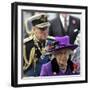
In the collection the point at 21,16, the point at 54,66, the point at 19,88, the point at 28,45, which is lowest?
the point at 19,88

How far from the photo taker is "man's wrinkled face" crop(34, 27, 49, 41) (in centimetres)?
192

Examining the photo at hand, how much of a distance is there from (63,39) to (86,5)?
324 mm

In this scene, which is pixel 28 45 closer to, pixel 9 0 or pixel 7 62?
pixel 7 62

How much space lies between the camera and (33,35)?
6.25 ft

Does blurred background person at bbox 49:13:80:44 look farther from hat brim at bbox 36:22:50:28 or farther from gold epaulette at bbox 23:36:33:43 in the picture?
gold epaulette at bbox 23:36:33:43

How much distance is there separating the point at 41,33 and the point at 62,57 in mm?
230

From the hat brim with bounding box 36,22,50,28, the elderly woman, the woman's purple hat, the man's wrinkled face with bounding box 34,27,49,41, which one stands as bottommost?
the elderly woman

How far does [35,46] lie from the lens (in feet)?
6.26

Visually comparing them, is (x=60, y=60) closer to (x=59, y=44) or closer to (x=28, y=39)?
(x=59, y=44)

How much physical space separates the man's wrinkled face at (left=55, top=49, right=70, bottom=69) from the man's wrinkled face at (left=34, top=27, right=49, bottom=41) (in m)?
0.14

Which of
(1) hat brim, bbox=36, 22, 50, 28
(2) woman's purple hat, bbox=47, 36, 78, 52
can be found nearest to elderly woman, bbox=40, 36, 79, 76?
(2) woman's purple hat, bbox=47, 36, 78, 52

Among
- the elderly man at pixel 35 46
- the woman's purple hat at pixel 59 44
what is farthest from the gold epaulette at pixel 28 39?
the woman's purple hat at pixel 59 44

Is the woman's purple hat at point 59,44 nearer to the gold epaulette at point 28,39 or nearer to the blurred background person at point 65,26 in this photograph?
the blurred background person at point 65,26

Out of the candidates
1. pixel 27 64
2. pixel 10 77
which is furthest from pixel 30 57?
pixel 10 77
